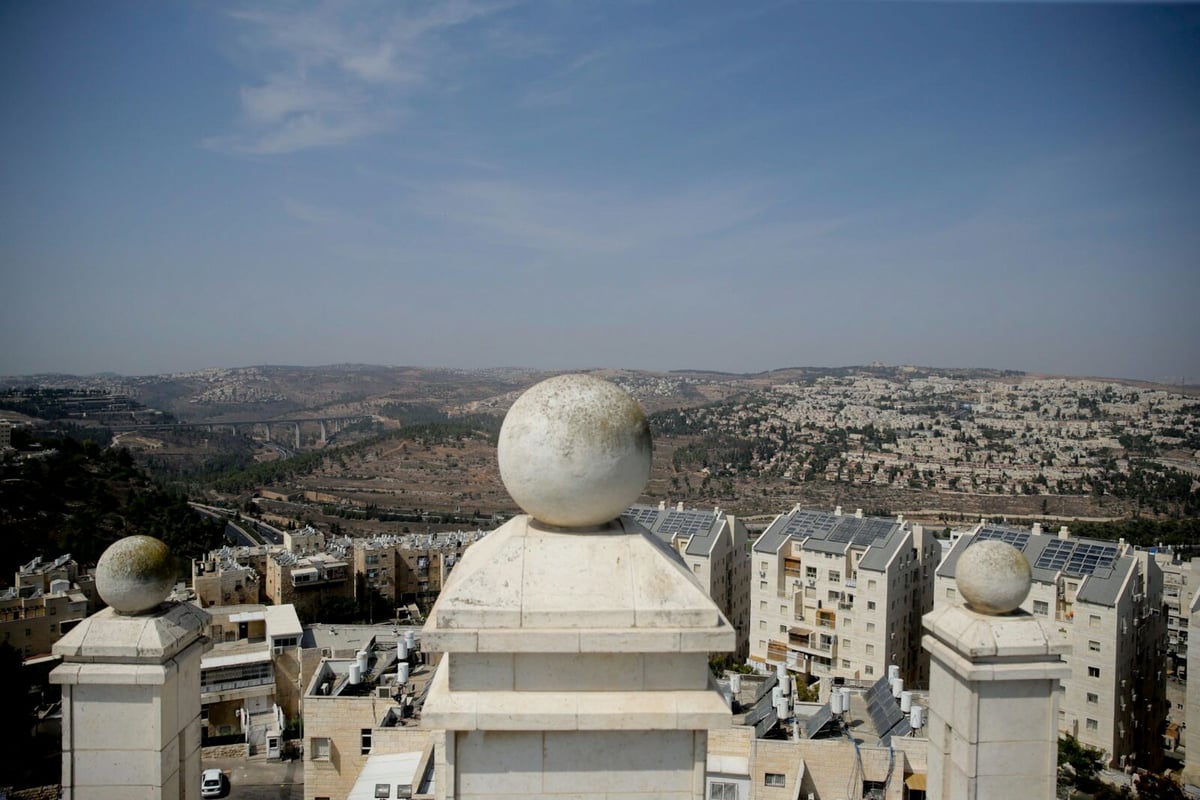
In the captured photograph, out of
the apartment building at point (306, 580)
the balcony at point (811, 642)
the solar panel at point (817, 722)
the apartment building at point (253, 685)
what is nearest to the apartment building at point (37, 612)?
the apartment building at point (253, 685)

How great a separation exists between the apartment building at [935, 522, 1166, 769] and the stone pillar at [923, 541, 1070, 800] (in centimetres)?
2610

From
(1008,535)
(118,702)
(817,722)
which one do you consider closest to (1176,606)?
(1008,535)

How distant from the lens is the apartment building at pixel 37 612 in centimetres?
4131

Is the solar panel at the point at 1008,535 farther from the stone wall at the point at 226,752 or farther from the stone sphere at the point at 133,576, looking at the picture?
the stone sphere at the point at 133,576

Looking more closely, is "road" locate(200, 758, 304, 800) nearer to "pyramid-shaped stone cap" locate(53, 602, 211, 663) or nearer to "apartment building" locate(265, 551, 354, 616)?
"apartment building" locate(265, 551, 354, 616)

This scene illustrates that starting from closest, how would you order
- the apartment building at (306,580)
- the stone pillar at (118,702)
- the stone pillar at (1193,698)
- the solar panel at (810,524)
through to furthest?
the stone pillar at (118,702)
the stone pillar at (1193,698)
the solar panel at (810,524)
the apartment building at (306,580)

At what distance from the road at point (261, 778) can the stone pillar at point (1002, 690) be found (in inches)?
1125

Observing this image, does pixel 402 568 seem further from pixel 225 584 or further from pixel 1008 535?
pixel 1008 535

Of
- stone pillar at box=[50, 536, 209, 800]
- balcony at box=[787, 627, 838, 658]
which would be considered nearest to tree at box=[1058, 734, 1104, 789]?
balcony at box=[787, 627, 838, 658]

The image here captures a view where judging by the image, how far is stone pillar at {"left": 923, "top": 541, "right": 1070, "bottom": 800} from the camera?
5.75 m

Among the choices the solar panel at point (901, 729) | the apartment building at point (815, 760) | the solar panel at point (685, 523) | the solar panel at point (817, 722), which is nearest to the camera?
the apartment building at point (815, 760)

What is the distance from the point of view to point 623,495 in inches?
200

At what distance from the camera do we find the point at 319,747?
17.8 meters

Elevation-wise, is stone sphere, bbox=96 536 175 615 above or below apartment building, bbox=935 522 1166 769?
above
